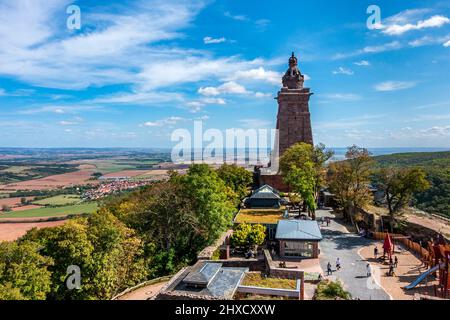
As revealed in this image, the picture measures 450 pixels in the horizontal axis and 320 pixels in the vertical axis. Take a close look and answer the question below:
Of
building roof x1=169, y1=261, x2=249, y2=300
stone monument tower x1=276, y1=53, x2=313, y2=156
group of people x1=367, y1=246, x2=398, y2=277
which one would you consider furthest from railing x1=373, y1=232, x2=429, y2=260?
stone monument tower x1=276, y1=53, x2=313, y2=156

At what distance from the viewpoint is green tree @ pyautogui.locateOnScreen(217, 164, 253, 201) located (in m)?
39.9

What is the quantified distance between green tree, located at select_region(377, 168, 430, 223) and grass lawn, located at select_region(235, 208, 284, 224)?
31.8ft

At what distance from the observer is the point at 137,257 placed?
2388cm

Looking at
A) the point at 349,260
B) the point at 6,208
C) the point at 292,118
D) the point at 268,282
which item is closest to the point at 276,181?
the point at 292,118

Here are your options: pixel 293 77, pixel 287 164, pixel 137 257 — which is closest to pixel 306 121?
pixel 293 77

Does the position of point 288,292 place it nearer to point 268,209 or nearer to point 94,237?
point 94,237

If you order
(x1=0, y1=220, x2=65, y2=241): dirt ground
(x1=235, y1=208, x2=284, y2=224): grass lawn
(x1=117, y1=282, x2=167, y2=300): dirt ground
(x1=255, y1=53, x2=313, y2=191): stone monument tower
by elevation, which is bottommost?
(x1=0, y1=220, x2=65, y2=241): dirt ground

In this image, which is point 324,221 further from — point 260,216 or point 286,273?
point 286,273

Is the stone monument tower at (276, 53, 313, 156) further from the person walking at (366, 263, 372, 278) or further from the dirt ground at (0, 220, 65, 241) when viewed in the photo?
the dirt ground at (0, 220, 65, 241)

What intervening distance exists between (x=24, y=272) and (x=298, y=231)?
17142mm

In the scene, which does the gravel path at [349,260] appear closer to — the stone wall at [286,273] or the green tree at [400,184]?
the stone wall at [286,273]

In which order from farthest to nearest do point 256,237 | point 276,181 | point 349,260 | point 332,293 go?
point 276,181 < point 256,237 < point 349,260 < point 332,293

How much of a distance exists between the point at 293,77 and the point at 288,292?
36034mm

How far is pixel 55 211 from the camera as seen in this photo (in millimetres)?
70438
